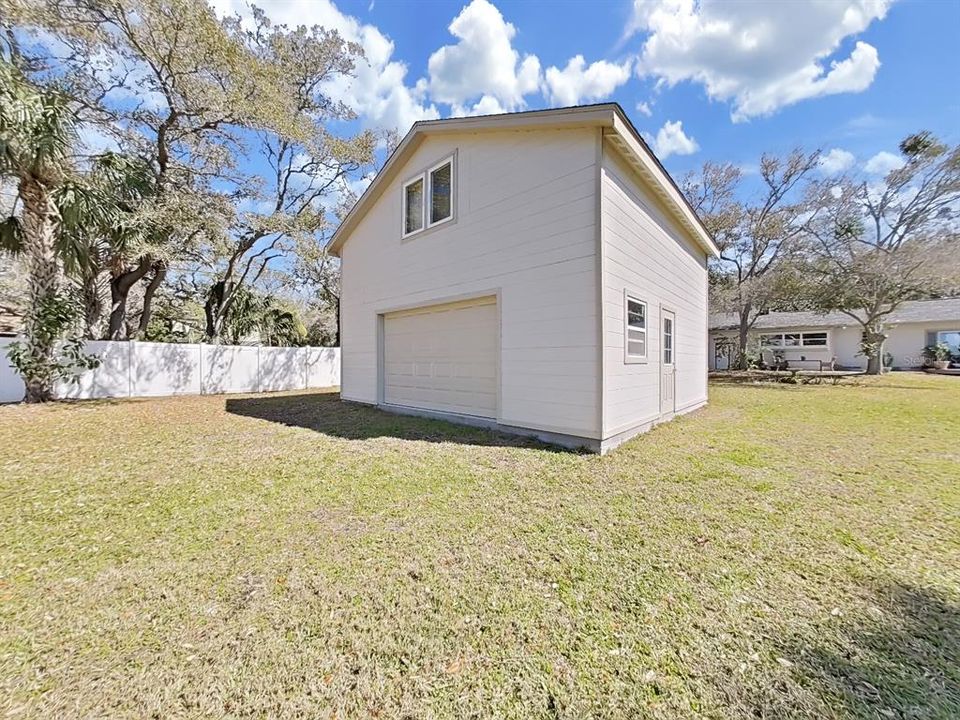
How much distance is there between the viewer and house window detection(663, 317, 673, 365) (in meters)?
8.30

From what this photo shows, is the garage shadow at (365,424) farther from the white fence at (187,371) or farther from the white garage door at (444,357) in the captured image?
the white fence at (187,371)

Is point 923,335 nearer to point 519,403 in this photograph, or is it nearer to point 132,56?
point 519,403

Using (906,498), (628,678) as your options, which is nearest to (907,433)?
(906,498)

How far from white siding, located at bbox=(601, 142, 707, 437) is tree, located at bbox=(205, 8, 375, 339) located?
12.5 metres

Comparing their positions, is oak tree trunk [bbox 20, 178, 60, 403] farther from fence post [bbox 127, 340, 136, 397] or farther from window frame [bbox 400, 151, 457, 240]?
window frame [bbox 400, 151, 457, 240]

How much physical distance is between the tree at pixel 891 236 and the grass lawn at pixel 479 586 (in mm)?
14444

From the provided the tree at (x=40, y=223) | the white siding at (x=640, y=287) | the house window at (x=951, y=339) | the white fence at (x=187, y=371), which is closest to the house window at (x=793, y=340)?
the house window at (x=951, y=339)

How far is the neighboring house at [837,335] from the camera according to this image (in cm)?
2173

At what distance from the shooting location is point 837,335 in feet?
79.4

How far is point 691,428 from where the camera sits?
24.7ft

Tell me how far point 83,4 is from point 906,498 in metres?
19.0

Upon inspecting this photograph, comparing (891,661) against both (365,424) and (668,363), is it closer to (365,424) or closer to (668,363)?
(668,363)

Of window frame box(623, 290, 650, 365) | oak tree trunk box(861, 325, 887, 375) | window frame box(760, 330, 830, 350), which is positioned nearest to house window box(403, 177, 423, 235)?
window frame box(623, 290, 650, 365)

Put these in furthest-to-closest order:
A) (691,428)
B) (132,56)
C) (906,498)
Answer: (132,56), (691,428), (906,498)
